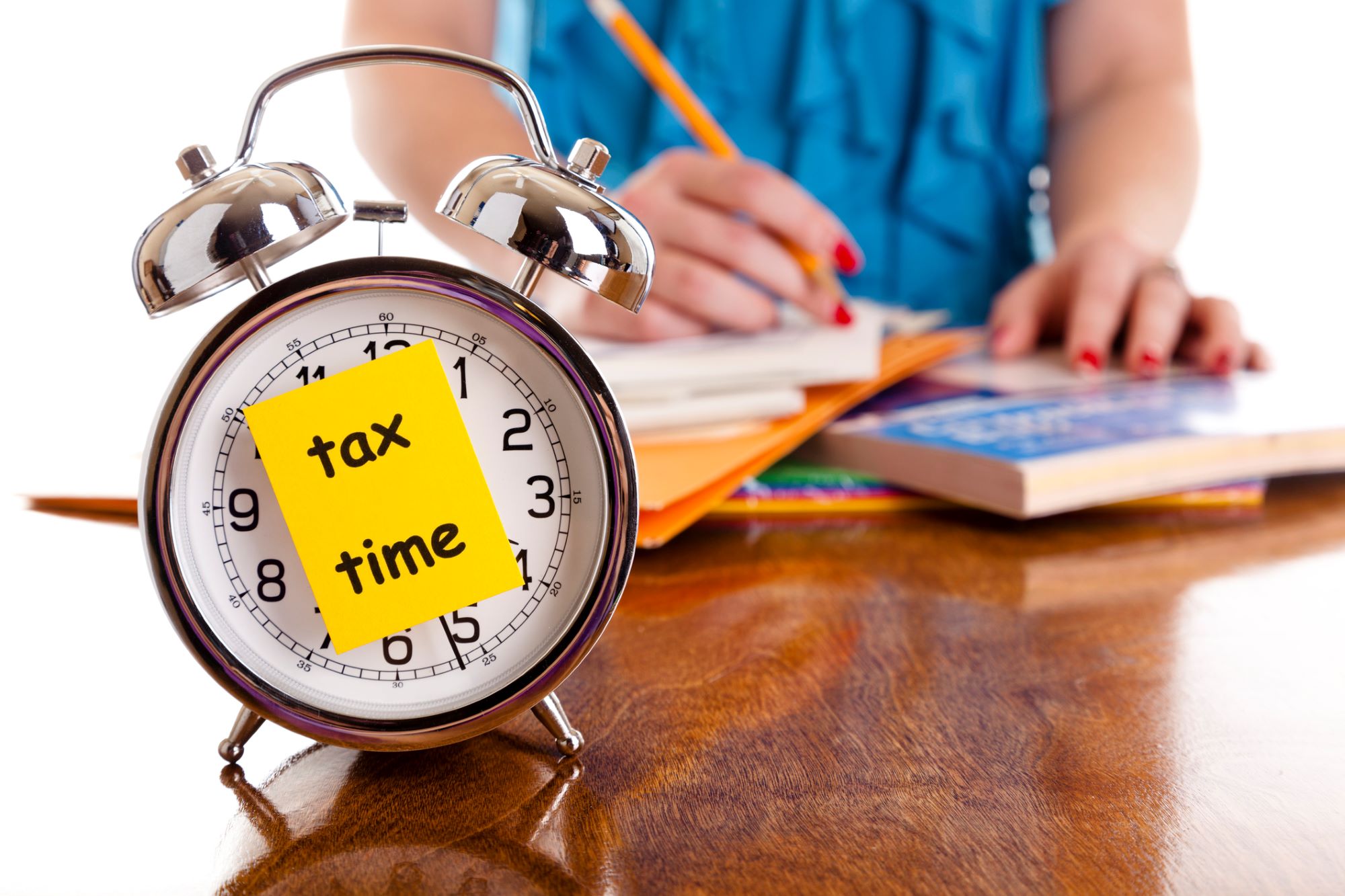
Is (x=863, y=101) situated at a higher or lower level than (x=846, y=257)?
higher

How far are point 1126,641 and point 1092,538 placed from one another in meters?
0.22

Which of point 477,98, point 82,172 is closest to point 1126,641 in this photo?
point 477,98

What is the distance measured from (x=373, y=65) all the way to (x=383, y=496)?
19 centimetres

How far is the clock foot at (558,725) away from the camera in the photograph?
17.3 inches

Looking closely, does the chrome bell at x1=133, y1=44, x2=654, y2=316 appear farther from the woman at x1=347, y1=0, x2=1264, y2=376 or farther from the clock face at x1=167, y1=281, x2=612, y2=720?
the woman at x1=347, y1=0, x2=1264, y2=376

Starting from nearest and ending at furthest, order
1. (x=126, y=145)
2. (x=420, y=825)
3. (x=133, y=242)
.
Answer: (x=420, y=825) → (x=133, y=242) → (x=126, y=145)

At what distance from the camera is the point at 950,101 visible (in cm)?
138

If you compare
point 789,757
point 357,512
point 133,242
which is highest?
point 133,242

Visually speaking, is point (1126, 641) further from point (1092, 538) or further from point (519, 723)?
point (519, 723)

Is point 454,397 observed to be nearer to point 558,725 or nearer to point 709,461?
point 558,725

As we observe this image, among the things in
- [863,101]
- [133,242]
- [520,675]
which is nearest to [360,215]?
[520,675]

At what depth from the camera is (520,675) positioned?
44cm

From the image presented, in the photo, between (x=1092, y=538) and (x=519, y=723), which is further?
(x=1092, y=538)

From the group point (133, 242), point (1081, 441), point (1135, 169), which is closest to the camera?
point (133, 242)
